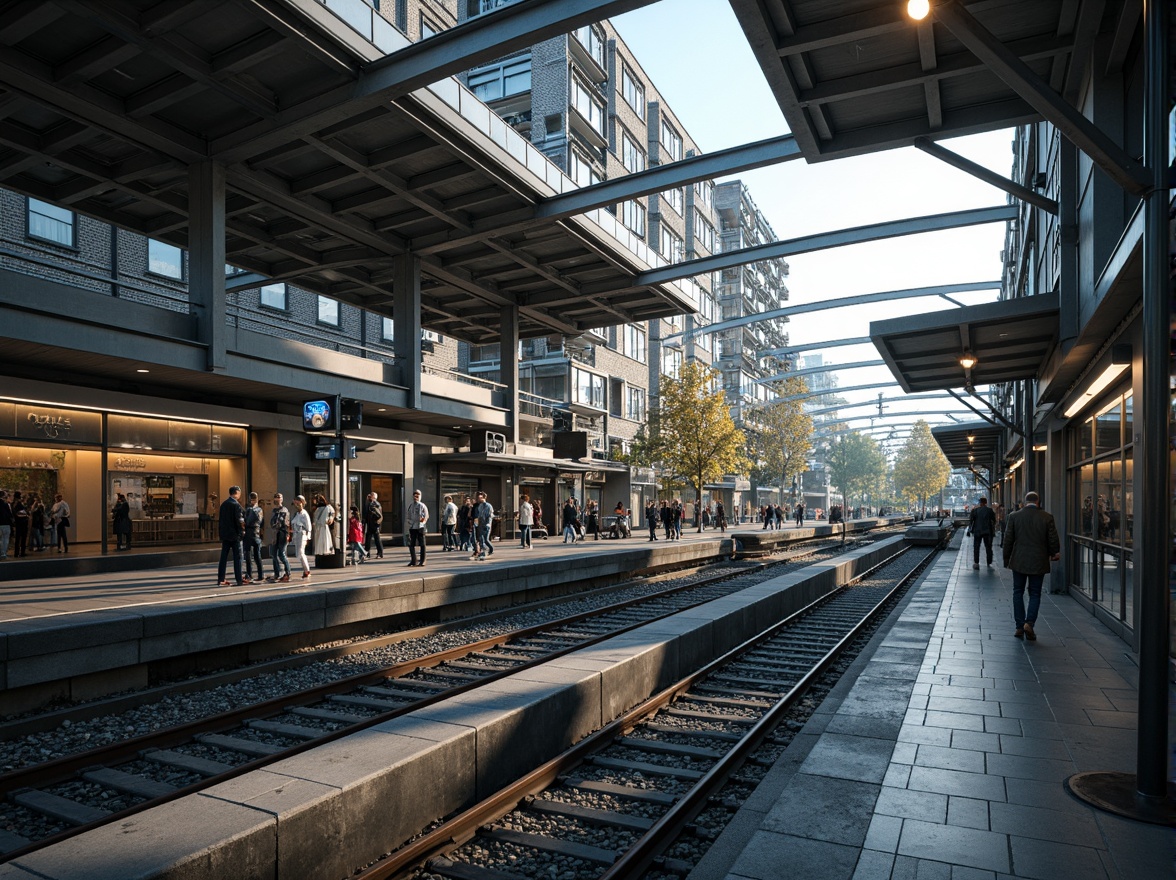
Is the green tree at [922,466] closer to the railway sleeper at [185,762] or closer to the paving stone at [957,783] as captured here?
Result: the paving stone at [957,783]

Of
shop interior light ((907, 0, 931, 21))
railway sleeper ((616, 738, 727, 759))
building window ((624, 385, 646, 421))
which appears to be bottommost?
railway sleeper ((616, 738, 727, 759))

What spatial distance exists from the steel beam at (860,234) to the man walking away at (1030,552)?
13501mm

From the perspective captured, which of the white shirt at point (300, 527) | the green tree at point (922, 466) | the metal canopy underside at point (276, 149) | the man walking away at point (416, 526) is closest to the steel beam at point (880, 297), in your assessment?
the metal canopy underside at point (276, 149)

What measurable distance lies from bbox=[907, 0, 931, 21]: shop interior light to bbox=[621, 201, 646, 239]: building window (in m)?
40.8

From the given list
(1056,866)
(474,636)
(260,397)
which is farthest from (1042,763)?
(260,397)

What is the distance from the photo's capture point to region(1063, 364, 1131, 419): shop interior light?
378 inches

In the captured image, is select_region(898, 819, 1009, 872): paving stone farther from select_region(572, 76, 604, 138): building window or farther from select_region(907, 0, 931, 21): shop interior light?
select_region(572, 76, 604, 138): building window

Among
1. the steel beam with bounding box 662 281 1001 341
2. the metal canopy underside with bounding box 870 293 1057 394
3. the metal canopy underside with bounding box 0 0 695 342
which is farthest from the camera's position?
the steel beam with bounding box 662 281 1001 341

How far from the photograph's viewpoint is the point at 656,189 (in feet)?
62.9

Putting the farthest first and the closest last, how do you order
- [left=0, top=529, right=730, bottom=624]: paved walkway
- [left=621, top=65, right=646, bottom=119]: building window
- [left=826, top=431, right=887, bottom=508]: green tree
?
1. [left=826, top=431, right=887, bottom=508]: green tree
2. [left=621, top=65, right=646, bottom=119]: building window
3. [left=0, top=529, right=730, bottom=624]: paved walkway

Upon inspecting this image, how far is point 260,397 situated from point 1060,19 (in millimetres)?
18154

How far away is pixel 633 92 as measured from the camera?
49.8 meters

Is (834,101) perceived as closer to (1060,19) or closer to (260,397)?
(1060,19)

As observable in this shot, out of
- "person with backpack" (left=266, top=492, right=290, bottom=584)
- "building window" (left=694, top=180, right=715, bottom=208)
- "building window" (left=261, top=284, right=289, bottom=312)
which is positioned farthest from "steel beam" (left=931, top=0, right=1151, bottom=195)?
"building window" (left=694, top=180, right=715, bottom=208)
